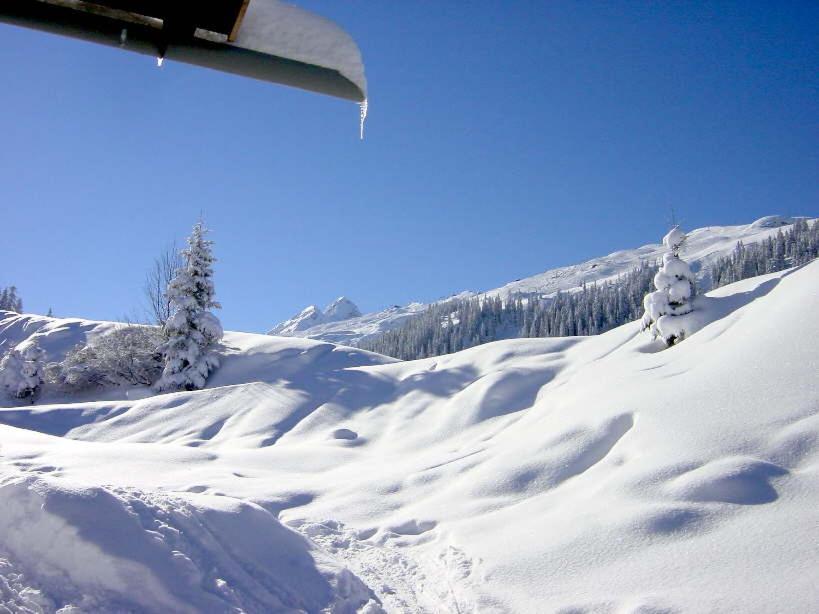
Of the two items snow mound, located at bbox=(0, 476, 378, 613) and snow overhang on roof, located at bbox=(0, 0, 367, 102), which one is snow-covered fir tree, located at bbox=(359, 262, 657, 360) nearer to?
snow mound, located at bbox=(0, 476, 378, 613)

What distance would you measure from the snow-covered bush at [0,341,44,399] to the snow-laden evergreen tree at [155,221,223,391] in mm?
6621

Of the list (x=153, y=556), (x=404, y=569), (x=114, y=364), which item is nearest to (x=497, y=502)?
(x=404, y=569)

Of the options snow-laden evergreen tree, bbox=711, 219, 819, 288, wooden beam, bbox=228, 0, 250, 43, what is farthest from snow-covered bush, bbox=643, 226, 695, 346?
snow-laden evergreen tree, bbox=711, 219, 819, 288

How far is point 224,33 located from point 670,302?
48.7 ft

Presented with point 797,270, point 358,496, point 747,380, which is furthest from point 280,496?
point 797,270

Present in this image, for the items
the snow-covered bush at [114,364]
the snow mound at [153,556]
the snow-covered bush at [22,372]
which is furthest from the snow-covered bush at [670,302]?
the snow-covered bush at [22,372]

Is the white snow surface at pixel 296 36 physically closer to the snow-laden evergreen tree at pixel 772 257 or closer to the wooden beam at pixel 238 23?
the wooden beam at pixel 238 23

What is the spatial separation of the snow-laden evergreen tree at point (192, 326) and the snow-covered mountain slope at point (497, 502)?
33.5 feet

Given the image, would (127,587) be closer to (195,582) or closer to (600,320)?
(195,582)

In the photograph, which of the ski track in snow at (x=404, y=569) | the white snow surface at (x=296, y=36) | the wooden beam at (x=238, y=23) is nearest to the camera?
the wooden beam at (x=238, y=23)

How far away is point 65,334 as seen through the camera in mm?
A: 33781

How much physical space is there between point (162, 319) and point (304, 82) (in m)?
29.9

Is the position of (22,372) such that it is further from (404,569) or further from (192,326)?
(404,569)

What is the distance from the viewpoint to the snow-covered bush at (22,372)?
81.4 feet
